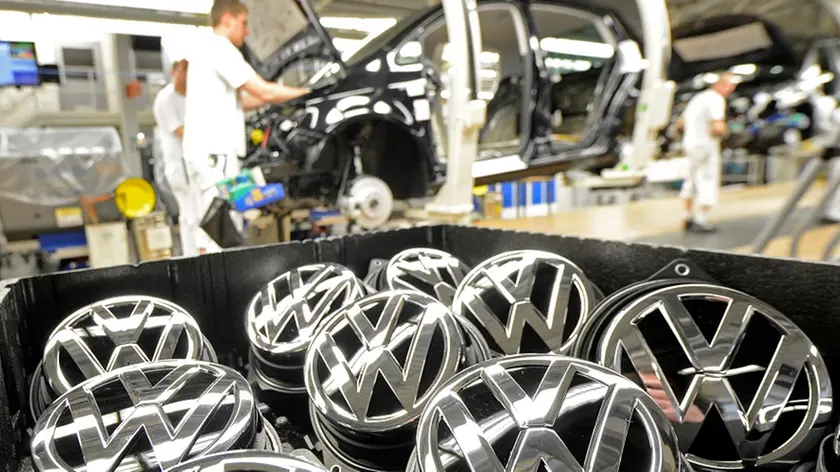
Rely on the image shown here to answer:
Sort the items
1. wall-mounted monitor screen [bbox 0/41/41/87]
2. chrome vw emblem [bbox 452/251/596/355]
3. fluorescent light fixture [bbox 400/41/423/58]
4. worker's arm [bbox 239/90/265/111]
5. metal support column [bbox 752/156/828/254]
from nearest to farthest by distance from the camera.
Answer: chrome vw emblem [bbox 452/251/596/355], metal support column [bbox 752/156/828/254], worker's arm [bbox 239/90/265/111], fluorescent light fixture [bbox 400/41/423/58], wall-mounted monitor screen [bbox 0/41/41/87]

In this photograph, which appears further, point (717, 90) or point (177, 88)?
point (717, 90)

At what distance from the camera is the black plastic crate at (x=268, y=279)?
2.40ft

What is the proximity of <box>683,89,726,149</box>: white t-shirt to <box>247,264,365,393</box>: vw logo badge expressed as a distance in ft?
17.1

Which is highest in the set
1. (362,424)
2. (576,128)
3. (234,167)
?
(576,128)

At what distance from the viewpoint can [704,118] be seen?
16.8 feet

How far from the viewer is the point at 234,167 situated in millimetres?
3041

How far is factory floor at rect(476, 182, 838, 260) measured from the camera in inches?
168

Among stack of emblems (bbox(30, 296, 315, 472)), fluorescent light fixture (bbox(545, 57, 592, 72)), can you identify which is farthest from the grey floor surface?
stack of emblems (bbox(30, 296, 315, 472))

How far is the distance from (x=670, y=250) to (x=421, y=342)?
0.52 meters

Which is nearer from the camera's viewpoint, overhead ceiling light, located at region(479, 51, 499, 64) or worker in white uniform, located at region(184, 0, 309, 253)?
worker in white uniform, located at region(184, 0, 309, 253)

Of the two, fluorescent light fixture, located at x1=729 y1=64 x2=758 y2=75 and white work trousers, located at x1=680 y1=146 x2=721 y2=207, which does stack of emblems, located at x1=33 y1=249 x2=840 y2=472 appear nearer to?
white work trousers, located at x1=680 y1=146 x2=721 y2=207

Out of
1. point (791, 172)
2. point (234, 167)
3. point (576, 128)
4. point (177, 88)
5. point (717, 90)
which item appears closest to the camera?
point (234, 167)

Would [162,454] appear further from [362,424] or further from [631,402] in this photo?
[631,402]

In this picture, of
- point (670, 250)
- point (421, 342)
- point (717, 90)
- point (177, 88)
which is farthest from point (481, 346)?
point (717, 90)
